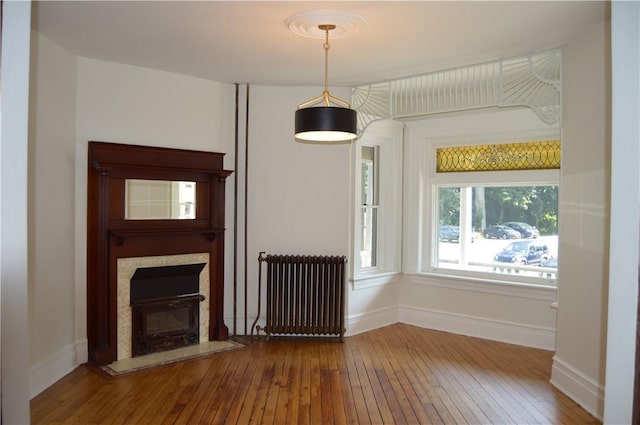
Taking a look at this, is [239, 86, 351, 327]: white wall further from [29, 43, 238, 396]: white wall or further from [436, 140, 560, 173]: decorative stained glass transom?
[436, 140, 560, 173]: decorative stained glass transom

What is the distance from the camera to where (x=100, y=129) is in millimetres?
4457

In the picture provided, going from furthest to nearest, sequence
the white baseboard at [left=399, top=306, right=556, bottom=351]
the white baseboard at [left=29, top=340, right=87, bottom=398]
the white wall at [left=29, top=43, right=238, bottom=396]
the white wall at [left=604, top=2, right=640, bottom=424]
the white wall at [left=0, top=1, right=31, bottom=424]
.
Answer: the white baseboard at [left=399, top=306, right=556, bottom=351], the white wall at [left=29, top=43, right=238, bottom=396], the white baseboard at [left=29, top=340, right=87, bottom=398], the white wall at [left=604, top=2, right=640, bottom=424], the white wall at [left=0, top=1, right=31, bottom=424]

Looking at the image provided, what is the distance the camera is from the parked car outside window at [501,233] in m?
5.52

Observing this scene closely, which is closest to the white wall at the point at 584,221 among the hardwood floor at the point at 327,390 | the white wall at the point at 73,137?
the hardwood floor at the point at 327,390

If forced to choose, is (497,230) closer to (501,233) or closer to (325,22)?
(501,233)

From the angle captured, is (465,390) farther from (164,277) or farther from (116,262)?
(116,262)

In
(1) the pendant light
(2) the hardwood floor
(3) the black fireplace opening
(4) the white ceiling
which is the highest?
(4) the white ceiling

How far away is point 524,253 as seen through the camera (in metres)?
5.43

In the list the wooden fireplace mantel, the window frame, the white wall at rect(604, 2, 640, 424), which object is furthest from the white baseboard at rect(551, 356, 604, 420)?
the wooden fireplace mantel

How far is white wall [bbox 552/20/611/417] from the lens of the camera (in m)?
3.40

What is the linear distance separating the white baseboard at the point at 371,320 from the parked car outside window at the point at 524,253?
144 cm

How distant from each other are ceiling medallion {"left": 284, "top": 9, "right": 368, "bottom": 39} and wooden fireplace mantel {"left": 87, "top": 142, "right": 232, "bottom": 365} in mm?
1962

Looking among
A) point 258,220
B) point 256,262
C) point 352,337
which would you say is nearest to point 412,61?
point 258,220

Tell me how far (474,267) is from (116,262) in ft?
13.2
